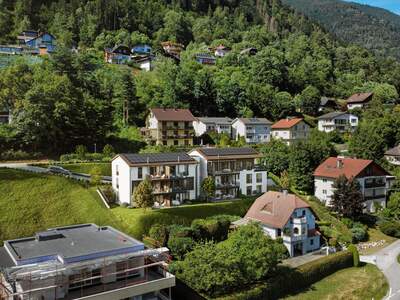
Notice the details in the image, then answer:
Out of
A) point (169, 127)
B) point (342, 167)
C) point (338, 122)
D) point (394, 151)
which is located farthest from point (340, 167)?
point (338, 122)

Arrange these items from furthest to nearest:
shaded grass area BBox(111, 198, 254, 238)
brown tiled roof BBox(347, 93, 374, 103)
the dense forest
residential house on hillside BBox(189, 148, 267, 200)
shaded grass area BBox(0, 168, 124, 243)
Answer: brown tiled roof BBox(347, 93, 374, 103) < the dense forest < residential house on hillside BBox(189, 148, 267, 200) < shaded grass area BBox(111, 198, 254, 238) < shaded grass area BBox(0, 168, 124, 243)

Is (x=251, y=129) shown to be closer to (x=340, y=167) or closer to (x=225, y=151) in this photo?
Result: (x=340, y=167)

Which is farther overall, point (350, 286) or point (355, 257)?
point (355, 257)

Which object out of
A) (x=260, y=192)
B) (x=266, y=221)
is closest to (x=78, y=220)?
(x=266, y=221)

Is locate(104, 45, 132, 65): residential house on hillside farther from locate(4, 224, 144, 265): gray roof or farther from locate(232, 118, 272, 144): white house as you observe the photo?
locate(4, 224, 144, 265): gray roof

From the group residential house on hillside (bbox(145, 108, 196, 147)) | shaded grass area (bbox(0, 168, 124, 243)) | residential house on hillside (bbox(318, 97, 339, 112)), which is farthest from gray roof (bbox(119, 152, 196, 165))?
residential house on hillside (bbox(318, 97, 339, 112))

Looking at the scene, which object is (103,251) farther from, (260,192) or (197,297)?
(260,192)

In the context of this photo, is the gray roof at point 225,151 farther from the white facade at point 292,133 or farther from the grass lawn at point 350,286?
the white facade at point 292,133
